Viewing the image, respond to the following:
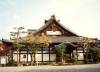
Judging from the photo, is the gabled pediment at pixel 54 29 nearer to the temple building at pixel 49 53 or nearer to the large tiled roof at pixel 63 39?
the large tiled roof at pixel 63 39

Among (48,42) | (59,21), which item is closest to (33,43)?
(48,42)

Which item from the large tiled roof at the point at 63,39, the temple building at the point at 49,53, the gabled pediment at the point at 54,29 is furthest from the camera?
the gabled pediment at the point at 54,29

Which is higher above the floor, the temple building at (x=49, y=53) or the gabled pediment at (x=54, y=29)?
the gabled pediment at (x=54, y=29)

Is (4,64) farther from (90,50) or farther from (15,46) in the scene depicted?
(90,50)

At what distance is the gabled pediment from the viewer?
4747cm

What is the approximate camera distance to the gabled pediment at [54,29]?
47.5m

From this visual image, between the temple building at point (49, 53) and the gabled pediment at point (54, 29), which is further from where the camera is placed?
the gabled pediment at point (54, 29)

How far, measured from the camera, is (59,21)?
48.4m

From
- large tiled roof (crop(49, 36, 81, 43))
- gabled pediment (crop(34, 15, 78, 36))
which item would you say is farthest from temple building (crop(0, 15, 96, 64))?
gabled pediment (crop(34, 15, 78, 36))

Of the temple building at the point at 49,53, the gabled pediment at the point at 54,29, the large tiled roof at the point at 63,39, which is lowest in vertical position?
the temple building at the point at 49,53

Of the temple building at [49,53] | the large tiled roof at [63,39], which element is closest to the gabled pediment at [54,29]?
the large tiled roof at [63,39]

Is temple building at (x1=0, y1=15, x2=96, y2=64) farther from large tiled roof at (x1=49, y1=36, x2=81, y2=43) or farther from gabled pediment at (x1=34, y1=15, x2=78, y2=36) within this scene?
gabled pediment at (x1=34, y1=15, x2=78, y2=36)

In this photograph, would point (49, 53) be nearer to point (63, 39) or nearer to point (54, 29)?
point (63, 39)

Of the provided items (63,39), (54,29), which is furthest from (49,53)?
(54,29)
